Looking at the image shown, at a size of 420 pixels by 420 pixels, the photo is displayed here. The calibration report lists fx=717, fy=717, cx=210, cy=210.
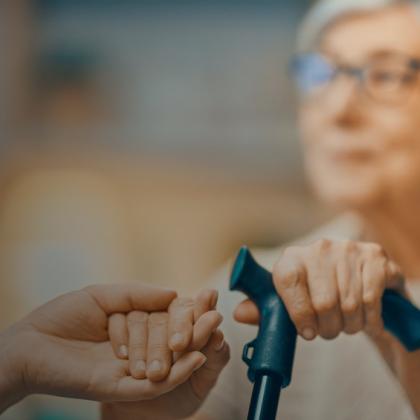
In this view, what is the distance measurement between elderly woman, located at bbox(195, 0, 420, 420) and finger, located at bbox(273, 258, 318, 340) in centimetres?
3

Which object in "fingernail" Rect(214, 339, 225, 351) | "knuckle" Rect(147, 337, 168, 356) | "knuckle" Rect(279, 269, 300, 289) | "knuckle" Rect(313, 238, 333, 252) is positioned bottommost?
"fingernail" Rect(214, 339, 225, 351)

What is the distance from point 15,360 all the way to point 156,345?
0.27 feet

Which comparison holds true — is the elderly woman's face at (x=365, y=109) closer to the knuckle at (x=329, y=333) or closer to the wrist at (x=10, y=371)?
the knuckle at (x=329, y=333)

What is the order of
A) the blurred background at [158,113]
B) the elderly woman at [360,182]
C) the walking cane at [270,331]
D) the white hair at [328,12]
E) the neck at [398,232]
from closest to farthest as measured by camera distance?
the walking cane at [270,331] < the elderly woman at [360,182] < the neck at [398,232] < the white hair at [328,12] < the blurred background at [158,113]

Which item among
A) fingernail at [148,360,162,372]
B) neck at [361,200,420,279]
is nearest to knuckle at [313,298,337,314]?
fingernail at [148,360,162,372]

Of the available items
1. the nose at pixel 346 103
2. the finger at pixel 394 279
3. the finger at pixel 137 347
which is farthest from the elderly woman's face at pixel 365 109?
the finger at pixel 137 347

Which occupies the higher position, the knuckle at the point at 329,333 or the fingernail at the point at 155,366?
the knuckle at the point at 329,333

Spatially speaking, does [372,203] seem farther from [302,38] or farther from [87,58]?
[87,58]

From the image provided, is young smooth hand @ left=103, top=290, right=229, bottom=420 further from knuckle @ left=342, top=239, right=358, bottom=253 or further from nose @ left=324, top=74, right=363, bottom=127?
nose @ left=324, top=74, right=363, bottom=127

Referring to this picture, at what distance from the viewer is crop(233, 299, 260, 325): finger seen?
449 mm

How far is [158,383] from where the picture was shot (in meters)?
0.42

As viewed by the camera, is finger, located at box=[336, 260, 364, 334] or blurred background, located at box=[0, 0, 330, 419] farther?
blurred background, located at box=[0, 0, 330, 419]

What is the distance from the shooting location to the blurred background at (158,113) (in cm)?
166

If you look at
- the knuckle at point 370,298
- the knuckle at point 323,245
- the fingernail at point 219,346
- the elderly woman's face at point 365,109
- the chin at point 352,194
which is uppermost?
the elderly woman's face at point 365,109
